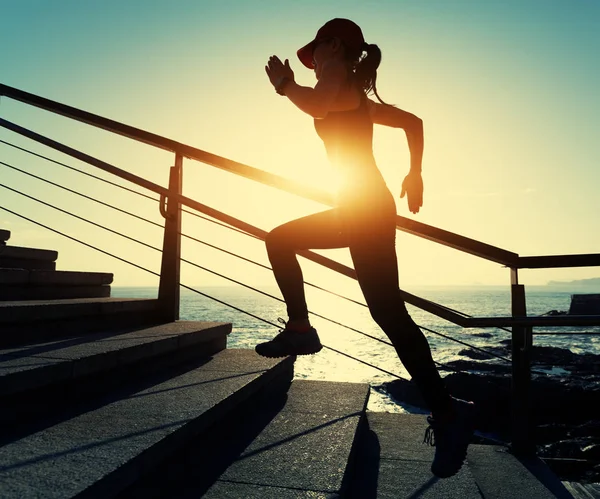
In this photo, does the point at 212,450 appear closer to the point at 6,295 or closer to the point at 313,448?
the point at 313,448

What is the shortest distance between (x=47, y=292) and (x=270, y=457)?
2.45m

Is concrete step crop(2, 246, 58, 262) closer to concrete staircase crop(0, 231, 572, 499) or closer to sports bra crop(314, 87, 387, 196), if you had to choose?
concrete staircase crop(0, 231, 572, 499)

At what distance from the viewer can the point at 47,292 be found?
3.77 m

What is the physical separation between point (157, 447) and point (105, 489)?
0.32 metres

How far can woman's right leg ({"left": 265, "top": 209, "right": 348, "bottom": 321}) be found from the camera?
2.05 m

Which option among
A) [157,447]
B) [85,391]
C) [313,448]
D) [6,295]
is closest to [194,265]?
[6,295]

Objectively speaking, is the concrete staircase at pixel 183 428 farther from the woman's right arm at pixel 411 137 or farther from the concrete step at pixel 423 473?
the woman's right arm at pixel 411 137

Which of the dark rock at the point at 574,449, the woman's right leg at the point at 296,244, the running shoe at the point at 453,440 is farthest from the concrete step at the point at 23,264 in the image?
the dark rock at the point at 574,449

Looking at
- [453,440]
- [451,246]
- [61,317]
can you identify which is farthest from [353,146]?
[61,317]

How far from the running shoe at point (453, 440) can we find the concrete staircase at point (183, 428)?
0.36 m

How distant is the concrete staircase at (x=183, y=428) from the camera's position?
1.66 metres

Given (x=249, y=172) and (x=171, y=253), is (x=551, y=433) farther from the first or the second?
(x=249, y=172)

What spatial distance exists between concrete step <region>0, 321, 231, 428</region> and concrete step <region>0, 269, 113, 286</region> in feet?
2.54

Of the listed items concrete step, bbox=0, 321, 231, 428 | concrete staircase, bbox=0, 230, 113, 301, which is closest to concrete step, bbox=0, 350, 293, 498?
concrete step, bbox=0, 321, 231, 428
